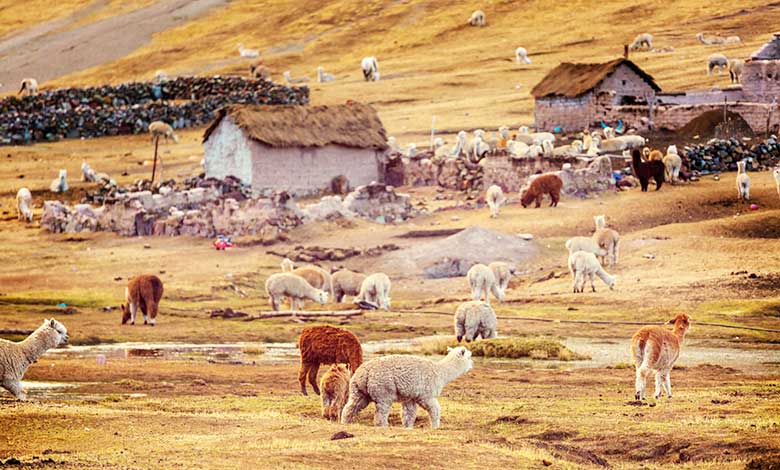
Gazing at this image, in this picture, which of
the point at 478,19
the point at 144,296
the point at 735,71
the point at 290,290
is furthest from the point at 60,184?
the point at 478,19

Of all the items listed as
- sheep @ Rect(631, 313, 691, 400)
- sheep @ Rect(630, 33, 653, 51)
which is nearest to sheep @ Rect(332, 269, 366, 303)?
sheep @ Rect(631, 313, 691, 400)

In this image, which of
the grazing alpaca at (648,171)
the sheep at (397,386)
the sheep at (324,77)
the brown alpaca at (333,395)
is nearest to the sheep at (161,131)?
the sheep at (324,77)

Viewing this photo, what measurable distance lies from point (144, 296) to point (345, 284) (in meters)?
5.19

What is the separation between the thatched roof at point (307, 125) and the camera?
45.4 m

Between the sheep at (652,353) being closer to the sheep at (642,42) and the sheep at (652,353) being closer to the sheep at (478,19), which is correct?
the sheep at (642,42)

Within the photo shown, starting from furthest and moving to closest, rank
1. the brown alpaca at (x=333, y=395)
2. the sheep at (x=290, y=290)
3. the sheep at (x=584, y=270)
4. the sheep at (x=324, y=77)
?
the sheep at (x=324, y=77) < the sheep at (x=584, y=270) < the sheep at (x=290, y=290) < the brown alpaca at (x=333, y=395)

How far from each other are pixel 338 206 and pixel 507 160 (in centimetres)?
625

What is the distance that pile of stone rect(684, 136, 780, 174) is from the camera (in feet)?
148

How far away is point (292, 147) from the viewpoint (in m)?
46.0

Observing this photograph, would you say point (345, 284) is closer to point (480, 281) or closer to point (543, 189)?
point (480, 281)

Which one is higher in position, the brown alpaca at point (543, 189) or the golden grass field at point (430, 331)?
the brown alpaca at point (543, 189)

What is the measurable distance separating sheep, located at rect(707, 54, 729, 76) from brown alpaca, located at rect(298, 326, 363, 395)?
48.6 meters

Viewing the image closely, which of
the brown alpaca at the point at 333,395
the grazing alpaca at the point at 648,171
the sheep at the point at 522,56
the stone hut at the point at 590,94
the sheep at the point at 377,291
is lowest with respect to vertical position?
the brown alpaca at the point at 333,395

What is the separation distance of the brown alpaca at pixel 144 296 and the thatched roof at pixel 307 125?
672 inches
